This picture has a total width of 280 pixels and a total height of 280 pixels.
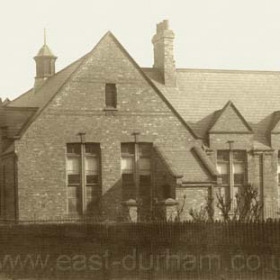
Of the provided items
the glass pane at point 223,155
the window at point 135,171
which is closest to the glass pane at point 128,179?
the window at point 135,171

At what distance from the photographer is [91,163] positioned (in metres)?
33.5

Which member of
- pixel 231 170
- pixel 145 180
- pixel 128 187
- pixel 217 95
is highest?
pixel 217 95

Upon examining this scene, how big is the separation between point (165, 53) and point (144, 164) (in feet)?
27.8

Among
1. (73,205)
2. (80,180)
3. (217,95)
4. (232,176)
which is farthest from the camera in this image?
(217,95)

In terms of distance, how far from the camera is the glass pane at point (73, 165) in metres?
33.2

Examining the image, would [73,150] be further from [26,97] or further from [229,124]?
[26,97]

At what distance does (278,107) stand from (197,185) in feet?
37.1

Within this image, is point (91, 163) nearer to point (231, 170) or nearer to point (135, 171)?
point (135, 171)

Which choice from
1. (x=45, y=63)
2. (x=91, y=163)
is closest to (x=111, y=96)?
(x=91, y=163)

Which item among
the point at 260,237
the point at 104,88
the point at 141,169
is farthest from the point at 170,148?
the point at 260,237

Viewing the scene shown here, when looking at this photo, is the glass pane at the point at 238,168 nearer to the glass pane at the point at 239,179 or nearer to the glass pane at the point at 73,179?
the glass pane at the point at 239,179

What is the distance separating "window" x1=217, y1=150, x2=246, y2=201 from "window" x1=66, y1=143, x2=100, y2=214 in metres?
7.74

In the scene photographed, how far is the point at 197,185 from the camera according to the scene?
105ft

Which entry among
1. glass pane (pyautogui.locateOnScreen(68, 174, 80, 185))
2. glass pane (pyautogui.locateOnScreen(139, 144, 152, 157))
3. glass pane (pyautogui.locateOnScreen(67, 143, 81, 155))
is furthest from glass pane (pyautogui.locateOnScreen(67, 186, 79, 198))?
glass pane (pyautogui.locateOnScreen(139, 144, 152, 157))
